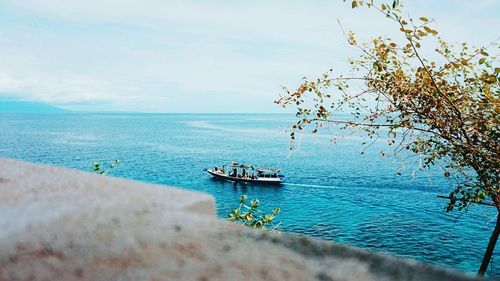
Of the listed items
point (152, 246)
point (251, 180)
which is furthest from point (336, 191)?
point (152, 246)

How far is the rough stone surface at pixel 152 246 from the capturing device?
93 cm

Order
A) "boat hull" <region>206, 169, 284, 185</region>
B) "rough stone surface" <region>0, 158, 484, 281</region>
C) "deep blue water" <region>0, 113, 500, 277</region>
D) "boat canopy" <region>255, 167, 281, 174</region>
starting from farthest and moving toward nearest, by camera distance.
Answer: "boat canopy" <region>255, 167, 281, 174</region> < "boat hull" <region>206, 169, 284, 185</region> < "deep blue water" <region>0, 113, 500, 277</region> < "rough stone surface" <region>0, 158, 484, 281</region>

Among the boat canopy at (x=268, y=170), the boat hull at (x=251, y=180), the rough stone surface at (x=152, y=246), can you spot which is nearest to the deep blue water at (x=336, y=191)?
the boat hull at (x=251, y=180)

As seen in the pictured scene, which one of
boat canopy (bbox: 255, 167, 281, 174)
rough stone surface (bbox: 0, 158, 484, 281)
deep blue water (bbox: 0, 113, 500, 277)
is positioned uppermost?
rough stone surface (bbox: 0, 158, 484, 281)

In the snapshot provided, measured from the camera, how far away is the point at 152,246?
3.58 ft

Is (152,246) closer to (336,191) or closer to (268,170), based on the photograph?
(336,191)

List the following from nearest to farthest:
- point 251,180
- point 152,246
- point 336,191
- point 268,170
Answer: point 152,246 < point 336,191 < point 251,180 < point 268,170

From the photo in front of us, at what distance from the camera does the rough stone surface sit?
3.05 ft

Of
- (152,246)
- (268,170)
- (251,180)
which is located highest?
(152,246)

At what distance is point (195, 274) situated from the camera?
3.13ft

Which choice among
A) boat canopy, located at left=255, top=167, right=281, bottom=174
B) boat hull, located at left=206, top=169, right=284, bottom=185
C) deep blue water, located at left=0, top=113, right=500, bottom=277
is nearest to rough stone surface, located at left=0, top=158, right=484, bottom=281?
deep blue water, located at left=0, top=113, right=500, bottom=277

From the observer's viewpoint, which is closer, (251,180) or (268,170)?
(251,180)

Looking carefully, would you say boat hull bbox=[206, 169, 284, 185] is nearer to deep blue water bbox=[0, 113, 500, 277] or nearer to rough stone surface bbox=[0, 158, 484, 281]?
deep blue water bbox=[0, 113, 500, 277]

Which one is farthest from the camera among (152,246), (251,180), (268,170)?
(268,170)
